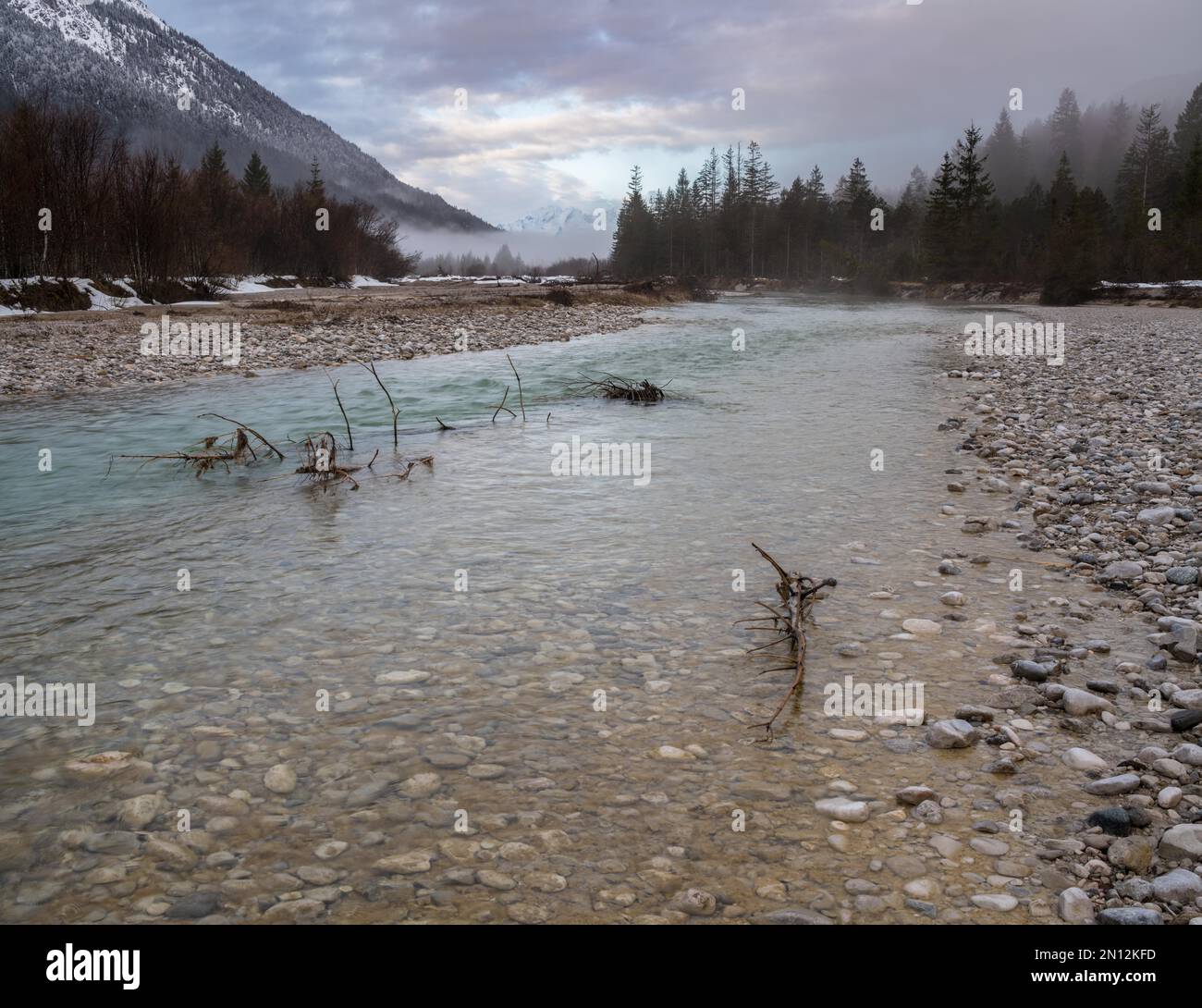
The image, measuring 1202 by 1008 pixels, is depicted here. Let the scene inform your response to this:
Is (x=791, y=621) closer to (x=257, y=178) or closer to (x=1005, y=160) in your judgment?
(x=257, y=178)

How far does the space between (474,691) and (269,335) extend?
76.8 ft

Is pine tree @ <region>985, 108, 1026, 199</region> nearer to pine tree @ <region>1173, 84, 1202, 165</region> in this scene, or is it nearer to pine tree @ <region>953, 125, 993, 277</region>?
pine tree @ <region>1173, 84, 1202, 165</region>

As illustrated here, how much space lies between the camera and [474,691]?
4793mm

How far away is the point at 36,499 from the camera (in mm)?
9117

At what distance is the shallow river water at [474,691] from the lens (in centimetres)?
317

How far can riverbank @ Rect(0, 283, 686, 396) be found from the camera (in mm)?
18312

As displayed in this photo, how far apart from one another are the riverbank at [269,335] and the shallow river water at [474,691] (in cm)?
813

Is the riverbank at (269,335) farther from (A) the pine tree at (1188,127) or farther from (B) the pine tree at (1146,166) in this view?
(A) the pine tree at (1188,127)

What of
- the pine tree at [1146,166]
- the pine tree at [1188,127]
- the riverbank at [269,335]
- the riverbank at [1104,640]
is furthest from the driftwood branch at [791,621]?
the pine tree at [1188,127]
